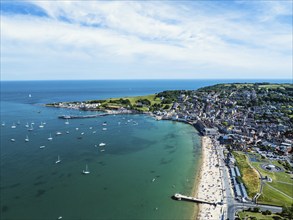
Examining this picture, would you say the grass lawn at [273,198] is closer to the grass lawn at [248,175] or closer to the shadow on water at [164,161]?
the grass lawn at [248,175]

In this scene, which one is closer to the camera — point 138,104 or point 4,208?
point 4,208

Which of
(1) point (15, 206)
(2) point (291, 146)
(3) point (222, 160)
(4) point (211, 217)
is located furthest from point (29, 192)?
(2) point (291, 146)

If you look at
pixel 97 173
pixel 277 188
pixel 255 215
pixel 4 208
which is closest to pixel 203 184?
pixel 255 215

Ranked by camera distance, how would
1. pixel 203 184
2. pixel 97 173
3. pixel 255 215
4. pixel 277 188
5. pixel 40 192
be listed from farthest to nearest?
pixel 97 173 < pixel 203 184 < pixel 277 188 < pixel 40 192 < pixel 255 215

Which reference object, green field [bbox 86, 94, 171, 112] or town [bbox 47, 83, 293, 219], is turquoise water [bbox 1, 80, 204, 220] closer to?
town [bbox 47, 83, 293, 219]

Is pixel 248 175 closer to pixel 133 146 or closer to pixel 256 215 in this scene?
pixel 256 215
